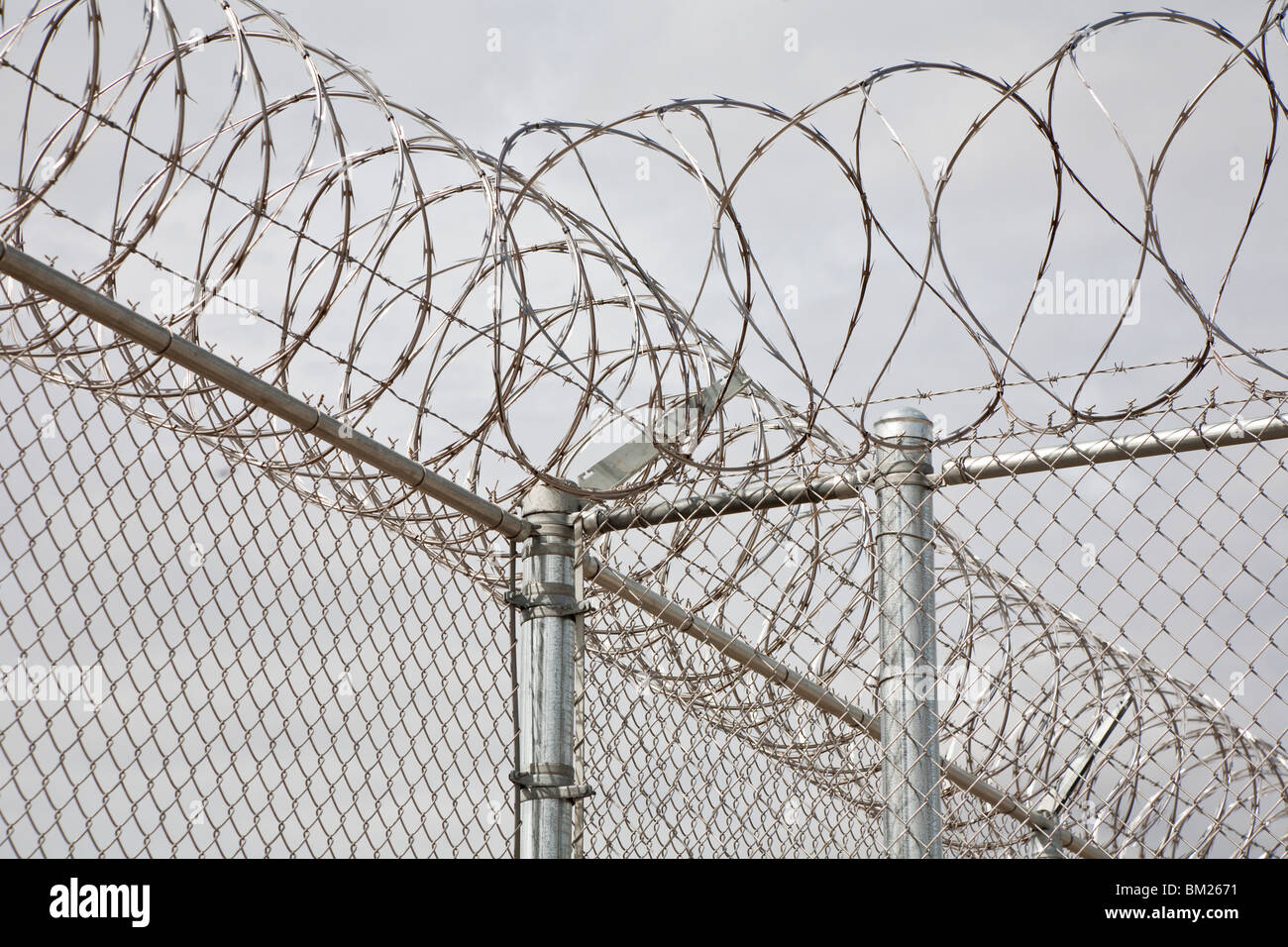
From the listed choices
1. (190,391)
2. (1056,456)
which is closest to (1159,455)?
(1056,456)

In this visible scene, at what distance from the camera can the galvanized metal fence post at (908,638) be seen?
3.55 metres

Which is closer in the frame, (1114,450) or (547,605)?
(1114,450)

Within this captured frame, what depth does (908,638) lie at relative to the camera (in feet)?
12.0

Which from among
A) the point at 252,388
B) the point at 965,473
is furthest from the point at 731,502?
the point at 252,388

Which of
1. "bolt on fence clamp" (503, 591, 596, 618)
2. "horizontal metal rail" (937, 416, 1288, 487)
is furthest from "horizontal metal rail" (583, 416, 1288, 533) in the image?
"bolt on fence clamp" (503, 591, 596, 618)

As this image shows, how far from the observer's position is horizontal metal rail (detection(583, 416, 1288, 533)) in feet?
11.0

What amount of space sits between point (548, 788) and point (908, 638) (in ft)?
3.47

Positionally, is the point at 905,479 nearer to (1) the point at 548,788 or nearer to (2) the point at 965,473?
(2) the point at 965,473

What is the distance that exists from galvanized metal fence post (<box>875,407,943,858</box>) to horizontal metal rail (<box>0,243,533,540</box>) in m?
1.08

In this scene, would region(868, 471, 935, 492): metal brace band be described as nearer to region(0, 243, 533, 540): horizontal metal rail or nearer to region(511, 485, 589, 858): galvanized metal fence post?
region(511, 485, 589, 858): galvanized metal fence post

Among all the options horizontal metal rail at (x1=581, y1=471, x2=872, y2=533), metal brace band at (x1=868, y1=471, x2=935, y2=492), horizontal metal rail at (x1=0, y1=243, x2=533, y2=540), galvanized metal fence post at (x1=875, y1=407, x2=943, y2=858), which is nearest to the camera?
horizontal metal rail at (x1=0, y1=243, x2=533, y2=540)

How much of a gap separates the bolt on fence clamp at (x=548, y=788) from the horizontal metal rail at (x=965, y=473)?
742 millimetres
